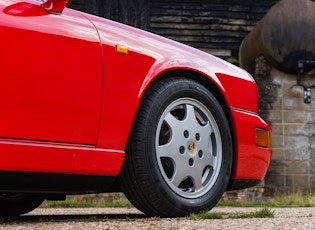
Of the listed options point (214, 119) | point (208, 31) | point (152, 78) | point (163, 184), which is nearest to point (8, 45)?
point (152, 78)

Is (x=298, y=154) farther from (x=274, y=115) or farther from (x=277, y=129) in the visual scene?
(x=274, y=115)

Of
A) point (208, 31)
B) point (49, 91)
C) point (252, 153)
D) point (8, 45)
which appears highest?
point (208, 31)

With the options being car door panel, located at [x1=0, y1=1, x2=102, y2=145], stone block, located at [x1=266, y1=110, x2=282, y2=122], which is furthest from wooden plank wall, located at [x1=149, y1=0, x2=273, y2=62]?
car door panel, located at [x1=0, y1=1, x2=102, y2=145]

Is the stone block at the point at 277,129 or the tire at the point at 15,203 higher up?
the stone block at the point at 277,129

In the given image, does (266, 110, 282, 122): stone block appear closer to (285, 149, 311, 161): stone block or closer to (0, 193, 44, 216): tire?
(285, 149, 311, 161): stone block

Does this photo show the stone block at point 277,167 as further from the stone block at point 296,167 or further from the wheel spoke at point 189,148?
the wheel spoke at point 189,148

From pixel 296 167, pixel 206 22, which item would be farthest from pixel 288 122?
pixel 206 22

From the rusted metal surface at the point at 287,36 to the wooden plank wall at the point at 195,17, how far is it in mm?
1674

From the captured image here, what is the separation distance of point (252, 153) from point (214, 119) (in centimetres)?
40

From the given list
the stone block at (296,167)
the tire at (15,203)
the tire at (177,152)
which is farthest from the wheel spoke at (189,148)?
the stone block at (296,167)

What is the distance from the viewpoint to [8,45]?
10.0 ft

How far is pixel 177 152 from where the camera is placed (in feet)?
11.7

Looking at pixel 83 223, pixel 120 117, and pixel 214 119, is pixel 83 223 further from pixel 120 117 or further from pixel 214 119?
pixel 214 119

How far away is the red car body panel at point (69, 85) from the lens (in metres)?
3.06
